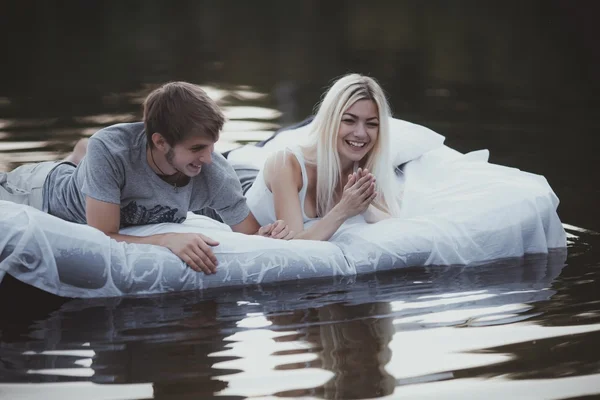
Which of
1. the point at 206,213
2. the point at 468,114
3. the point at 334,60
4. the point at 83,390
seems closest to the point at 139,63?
the point at 334,60

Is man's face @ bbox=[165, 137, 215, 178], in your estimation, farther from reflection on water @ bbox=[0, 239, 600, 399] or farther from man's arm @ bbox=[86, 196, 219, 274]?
reflection on water @ bbox=[0, 239, 600, 399]

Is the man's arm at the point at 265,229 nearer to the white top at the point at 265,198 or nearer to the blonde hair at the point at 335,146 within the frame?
the white top at the point at 265,198

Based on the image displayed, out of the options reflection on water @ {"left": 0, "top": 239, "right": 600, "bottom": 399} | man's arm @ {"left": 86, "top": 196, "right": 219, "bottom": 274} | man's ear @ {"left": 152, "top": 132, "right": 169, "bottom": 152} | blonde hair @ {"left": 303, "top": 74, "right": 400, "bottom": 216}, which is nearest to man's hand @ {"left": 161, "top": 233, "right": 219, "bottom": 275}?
man's arm @ {"left": 86, "top": 196, "right": 219, "bottom": 274}

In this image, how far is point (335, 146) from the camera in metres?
4.77

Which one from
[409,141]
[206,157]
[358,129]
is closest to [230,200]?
[206,157]

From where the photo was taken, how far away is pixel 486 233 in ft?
15.5

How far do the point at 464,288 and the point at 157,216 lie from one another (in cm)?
146

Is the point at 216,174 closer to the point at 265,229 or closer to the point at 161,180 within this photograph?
the point at 161,180

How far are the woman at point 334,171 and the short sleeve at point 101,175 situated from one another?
96cm

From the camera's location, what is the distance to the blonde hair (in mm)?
4715

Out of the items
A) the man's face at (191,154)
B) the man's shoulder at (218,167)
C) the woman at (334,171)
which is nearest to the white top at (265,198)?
the woman at (334,171)

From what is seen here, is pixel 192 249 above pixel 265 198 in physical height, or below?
below

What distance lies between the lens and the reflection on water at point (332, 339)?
3.13 m

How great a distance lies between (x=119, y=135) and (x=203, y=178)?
48 centimetres
